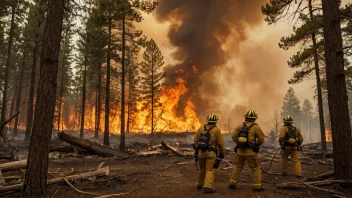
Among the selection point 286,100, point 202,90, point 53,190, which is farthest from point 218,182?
point 286,100

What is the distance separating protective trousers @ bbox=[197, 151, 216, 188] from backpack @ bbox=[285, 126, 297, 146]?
3.98 metres

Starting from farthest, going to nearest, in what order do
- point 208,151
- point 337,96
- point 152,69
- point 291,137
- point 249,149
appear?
1. point 152,69
2. point 291,137
3. point 249,149
4. point 208,151
5. point 337,96

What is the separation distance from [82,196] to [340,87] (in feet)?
25.1

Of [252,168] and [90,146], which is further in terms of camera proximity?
[90,146]

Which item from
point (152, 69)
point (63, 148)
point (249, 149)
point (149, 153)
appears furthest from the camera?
point (152, 69)

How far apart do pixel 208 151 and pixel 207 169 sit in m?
0.50

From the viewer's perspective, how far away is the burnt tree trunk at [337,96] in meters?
6.36

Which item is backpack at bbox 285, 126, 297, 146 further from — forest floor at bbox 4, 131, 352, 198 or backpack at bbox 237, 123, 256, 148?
backpack at bbox 237, 123, 256, 148

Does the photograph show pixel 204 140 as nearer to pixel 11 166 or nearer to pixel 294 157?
pixel 294 157

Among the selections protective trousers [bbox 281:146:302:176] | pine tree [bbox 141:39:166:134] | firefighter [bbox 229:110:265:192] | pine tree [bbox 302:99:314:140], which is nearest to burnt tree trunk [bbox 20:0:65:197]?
firefighter [bbox 229:110:265:192]

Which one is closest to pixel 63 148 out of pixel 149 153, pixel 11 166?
pixel 149 153

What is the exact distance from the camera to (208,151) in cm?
673

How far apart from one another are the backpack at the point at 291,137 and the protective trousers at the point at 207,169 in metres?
3.98

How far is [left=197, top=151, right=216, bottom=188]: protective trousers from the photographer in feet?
21.1
